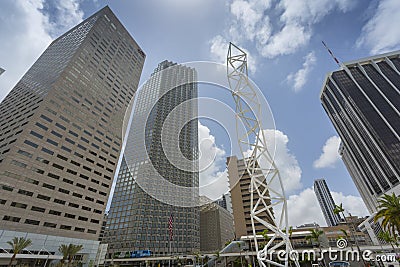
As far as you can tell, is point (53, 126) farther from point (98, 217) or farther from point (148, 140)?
point (148, 140)

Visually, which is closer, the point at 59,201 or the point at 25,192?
the point at 25,192

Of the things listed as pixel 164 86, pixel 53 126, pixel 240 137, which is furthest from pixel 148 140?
pixel 240 137

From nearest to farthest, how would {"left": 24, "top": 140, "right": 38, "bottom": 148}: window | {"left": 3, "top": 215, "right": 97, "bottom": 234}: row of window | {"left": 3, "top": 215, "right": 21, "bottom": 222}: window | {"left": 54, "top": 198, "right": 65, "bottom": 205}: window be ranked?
1. {"left": 3, "top": 215, "right": 21, "bottom": 222}: window
2. {"left": 3, "top": 215, "right": 97, "bottom": 234}: row of window
3. {"left": 24, "top": 140, "right": 38, "bottom": 148}: window
4. {"left": 54, "top": 198, "right": 65, "bottom": 205}: window

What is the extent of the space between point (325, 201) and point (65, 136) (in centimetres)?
20966

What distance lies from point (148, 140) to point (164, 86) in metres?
31.3

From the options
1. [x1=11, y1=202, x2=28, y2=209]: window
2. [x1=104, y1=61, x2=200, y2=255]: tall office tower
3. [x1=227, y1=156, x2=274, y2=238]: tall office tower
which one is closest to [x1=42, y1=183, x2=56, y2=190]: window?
[x1=11, y1=202, x2=28, y2=209]: window

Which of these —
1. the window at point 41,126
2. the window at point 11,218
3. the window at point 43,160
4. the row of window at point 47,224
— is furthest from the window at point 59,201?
the window at point 41,126

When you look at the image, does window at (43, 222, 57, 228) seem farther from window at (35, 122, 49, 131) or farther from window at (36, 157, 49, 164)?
window at (35, 122, 49, 131)

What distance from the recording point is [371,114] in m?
74.8

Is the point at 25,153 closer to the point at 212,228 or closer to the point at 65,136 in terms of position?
the point at 65,136

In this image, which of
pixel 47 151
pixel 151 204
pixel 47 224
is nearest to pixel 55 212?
pixel 47 224

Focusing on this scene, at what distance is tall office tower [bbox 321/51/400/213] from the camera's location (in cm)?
6725

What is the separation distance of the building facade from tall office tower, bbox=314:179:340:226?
Answer: 108 metres

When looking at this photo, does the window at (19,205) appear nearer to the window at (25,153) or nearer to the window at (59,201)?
the window at (59,201)
